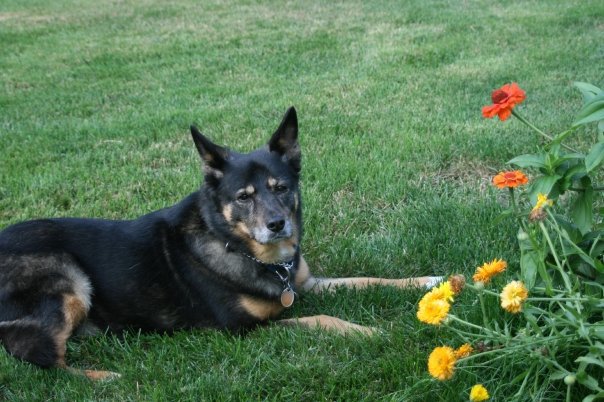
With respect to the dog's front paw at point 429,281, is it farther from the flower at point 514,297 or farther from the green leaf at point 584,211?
the flower at point 514,297

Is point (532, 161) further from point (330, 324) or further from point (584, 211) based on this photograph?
point (330, 324)

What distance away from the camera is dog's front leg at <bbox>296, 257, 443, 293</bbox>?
384 cm

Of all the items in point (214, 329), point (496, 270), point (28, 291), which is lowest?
point (214, 329)

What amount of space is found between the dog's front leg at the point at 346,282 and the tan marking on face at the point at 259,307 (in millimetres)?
278

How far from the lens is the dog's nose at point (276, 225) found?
141 inches

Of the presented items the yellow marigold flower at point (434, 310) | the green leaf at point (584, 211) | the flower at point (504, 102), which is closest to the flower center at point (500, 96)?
the flower at point (504, 102)

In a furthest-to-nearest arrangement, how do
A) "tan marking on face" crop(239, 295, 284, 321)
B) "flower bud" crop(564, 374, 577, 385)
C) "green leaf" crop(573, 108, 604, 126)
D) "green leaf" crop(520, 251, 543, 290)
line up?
"tan marking on face" crop(239, 295, 284, 321), "green leaf" crop(520, 251, 543, 290), "green leaf" crop(573, 108, 604, 126), "flower bud" crop(564, 374, 577, 385)

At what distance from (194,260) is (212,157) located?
61 cm

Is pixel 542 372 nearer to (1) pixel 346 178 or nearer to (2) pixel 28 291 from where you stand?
(2) pixel 28 291

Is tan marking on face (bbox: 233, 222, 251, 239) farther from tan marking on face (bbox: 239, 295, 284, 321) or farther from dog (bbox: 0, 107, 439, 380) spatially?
tan marking on face (bbox: 239, 295, 284, 321)

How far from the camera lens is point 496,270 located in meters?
2.58

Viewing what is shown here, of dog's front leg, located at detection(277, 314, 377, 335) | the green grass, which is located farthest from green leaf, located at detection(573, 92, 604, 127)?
dog's front leg, located at detection(277, 314, 377, 335)

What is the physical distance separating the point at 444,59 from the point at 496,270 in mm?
6743

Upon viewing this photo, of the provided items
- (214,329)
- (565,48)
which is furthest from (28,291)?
(565,48)
